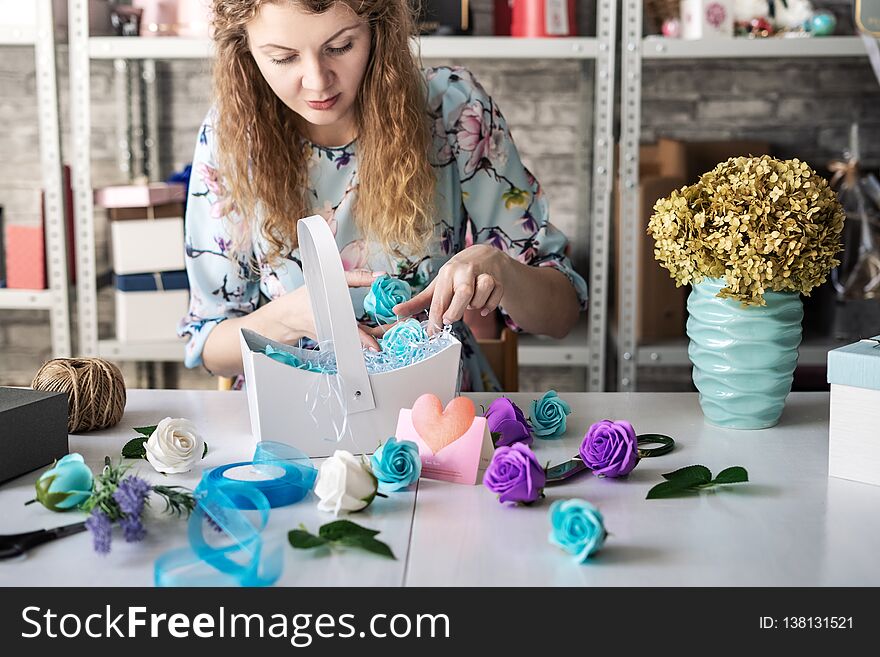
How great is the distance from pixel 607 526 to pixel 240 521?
13.4 inches

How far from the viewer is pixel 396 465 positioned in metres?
1.00

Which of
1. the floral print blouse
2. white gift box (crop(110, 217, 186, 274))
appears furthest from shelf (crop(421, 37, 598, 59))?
white gift box (crop(110, 217, 186, 274))

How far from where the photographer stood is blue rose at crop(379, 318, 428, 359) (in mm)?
1171

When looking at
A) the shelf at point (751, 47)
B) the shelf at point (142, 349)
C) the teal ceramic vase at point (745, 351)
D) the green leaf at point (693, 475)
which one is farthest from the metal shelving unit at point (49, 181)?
the green leaf at point (693, 475)

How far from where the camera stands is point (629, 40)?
234 cm

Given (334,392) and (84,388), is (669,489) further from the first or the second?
(84,388)

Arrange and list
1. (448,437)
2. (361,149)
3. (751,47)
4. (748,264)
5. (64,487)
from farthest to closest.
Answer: (751,47) → (361,149) → (748,264) → (448,437) → (64,487)

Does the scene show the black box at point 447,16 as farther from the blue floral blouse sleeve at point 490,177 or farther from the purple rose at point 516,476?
the purple rose at point 516,476

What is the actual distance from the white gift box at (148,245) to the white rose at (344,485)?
1605 mm

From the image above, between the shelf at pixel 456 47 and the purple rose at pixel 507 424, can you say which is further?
the shelf at pixel 456 47

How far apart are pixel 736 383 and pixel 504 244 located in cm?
57

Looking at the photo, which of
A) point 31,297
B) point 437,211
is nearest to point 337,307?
point 437,211

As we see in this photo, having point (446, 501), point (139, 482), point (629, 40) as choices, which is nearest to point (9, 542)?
point (139, 482)

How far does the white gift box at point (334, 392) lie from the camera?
3.55ft
